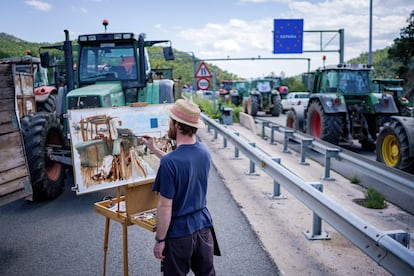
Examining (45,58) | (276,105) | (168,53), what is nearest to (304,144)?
(168,53)

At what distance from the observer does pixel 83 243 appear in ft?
17.1

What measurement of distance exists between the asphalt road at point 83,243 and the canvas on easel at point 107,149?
0.91 m

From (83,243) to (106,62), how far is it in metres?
4.67

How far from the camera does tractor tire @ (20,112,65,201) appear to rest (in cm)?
676

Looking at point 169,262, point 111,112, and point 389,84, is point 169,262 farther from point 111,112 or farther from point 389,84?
point 389,84

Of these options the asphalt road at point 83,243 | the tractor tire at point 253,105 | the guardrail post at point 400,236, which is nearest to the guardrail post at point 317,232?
the asphalt road at point 83,243

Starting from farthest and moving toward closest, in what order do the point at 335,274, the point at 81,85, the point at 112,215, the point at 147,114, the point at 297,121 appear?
1. the point at 297,121
2. the point at 81,85
3. the point at 147,114
4. the point at 335,274
5. the point at 112,215

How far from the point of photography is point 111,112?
4.39 m

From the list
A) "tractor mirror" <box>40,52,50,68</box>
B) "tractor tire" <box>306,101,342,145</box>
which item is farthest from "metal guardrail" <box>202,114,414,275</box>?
"tractor tire" <box>306,101,342,145</box>

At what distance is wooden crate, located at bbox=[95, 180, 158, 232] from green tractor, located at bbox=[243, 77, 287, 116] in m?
22.6

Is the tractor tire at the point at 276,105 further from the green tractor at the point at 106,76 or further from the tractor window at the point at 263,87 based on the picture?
the green tractor at the point at 106,76

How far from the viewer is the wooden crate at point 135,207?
3738 mm

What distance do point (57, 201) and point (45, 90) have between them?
568 cm

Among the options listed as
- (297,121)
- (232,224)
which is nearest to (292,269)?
(232,224)
